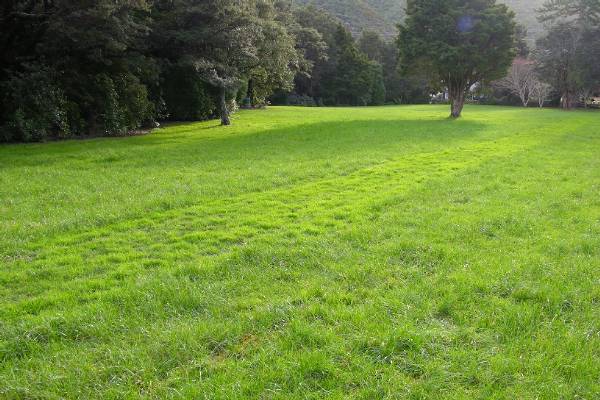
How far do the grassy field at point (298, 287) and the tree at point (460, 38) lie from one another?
2231 centimetres

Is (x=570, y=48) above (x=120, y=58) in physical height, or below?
above

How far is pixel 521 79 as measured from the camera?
64.1 m


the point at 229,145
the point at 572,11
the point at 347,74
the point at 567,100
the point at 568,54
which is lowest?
the point at 229,145

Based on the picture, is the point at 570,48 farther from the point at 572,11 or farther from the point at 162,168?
the point at 162,168

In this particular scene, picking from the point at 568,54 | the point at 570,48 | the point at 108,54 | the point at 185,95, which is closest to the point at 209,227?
the point at 108,54

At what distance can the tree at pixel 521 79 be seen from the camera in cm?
6319

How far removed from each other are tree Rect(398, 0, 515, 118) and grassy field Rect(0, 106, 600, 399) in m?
22.3

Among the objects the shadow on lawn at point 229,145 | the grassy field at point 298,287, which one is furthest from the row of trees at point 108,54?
the grassy field at point 298,287

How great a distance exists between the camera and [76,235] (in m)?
7.19

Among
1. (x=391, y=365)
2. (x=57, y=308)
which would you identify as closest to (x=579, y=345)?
(x=391, y=365)

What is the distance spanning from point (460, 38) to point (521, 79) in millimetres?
38928

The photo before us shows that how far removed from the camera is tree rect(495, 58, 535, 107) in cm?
6319

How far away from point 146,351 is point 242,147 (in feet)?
45.6

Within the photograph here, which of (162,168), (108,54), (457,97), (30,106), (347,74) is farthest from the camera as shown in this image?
A: (347,74)
